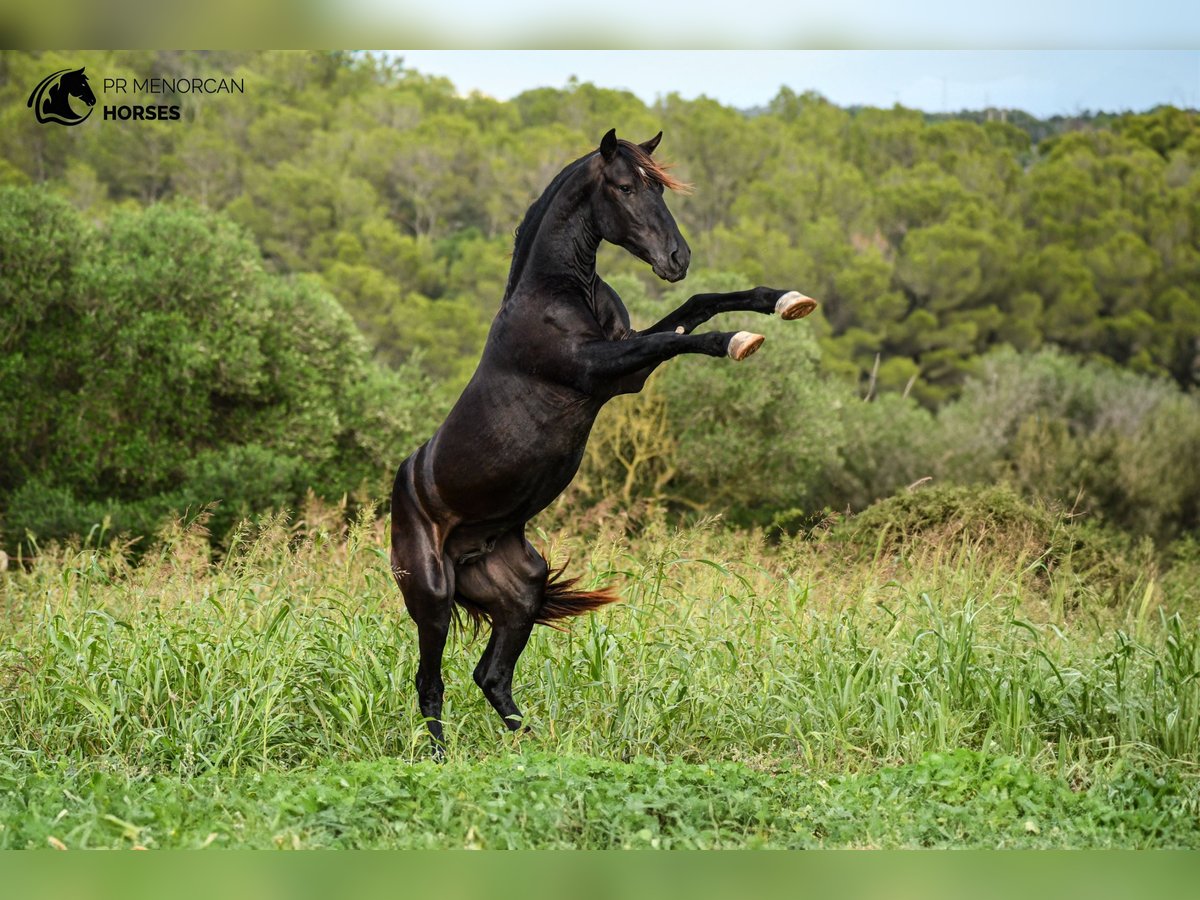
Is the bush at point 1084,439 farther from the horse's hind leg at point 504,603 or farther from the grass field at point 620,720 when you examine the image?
the horse's hind leg at point 504,603

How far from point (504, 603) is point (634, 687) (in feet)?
2.55

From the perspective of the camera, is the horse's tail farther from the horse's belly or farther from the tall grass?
the horse's belly

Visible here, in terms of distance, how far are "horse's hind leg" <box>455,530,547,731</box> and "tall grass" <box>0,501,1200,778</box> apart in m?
0.22

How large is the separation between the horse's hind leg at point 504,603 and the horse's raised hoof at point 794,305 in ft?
5.72

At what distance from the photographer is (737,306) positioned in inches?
201

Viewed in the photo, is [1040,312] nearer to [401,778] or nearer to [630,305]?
[630,305]

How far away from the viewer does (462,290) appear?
1180 inches

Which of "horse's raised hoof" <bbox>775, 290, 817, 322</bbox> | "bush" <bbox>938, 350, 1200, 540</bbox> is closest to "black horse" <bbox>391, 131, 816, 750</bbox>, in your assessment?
"horse's raised hoof" <bbox>775, 290, 817, 322</bbox>

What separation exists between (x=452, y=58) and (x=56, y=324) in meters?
20.9

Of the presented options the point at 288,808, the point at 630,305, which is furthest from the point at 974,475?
the point at 288,808

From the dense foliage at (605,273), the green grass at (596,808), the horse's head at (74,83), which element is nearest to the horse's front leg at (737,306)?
the green grass at (596,808)

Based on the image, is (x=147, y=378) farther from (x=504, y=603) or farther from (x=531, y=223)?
(x=531, y=223)

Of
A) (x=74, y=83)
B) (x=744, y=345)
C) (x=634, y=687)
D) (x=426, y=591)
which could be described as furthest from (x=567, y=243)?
(x=74, y=83)

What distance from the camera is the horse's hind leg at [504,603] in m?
5.72
